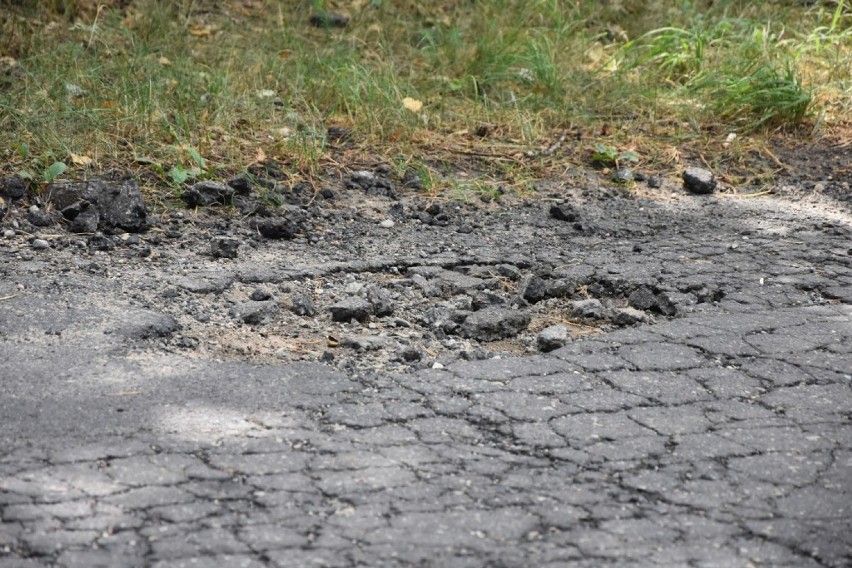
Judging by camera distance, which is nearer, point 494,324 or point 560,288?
point 494,324

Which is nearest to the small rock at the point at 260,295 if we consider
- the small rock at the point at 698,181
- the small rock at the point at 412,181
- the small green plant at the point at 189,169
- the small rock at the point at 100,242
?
the small rock at the point at 100,242

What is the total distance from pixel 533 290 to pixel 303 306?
88 centimetres

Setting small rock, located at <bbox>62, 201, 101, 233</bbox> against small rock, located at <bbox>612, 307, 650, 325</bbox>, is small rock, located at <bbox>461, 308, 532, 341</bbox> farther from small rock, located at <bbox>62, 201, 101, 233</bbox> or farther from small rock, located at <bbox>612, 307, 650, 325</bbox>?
small rock, located at <bbox>62, 201, 101, 233</bbox>

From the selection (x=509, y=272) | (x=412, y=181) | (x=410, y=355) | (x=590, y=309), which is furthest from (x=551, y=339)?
(x=412, y=181)

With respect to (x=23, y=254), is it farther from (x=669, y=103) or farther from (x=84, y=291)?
(x=669, y=103)

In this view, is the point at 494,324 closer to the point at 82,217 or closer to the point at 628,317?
the point at 628,317

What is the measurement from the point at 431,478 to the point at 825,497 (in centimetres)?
97

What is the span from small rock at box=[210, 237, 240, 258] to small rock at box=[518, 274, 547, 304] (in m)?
1.17

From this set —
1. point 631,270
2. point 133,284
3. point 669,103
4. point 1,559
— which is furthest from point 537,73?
point 1,559

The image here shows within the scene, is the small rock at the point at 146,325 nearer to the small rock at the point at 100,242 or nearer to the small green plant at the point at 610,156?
the small rock at the point at 100,242

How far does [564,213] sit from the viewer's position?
15.7 feet

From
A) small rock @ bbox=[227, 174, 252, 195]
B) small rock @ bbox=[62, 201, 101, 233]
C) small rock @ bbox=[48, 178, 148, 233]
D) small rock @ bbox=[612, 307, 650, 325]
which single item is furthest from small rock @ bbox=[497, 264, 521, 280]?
small rock @ bbox=[62, 201, 101, 233]

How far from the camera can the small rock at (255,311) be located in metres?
3.46

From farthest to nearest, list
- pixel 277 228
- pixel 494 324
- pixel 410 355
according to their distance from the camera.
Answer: pixel 277 228, pixel 494 324, pixel 410 355
